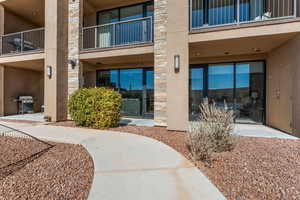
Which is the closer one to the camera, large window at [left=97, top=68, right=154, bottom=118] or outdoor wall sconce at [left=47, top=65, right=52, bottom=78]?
outdoor wall sconce at [left=47, top=65, right=52, bottom=78]

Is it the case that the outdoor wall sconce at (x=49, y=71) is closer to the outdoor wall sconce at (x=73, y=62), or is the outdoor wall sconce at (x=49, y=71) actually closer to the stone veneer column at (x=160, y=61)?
the outdoor wall sconce at (x=73, y=62)

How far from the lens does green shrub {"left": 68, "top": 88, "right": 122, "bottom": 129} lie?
643 cm

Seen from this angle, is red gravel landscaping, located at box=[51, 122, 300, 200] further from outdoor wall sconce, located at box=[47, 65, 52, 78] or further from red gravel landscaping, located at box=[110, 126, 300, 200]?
outdoor wall sconce, located at box=[47, 65, 52, 78]

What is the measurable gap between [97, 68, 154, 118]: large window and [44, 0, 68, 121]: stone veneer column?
2701 mm

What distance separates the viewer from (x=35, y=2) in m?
9.27

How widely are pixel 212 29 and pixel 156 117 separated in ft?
13.0

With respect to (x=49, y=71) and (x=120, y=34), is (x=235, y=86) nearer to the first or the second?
(x=120, y=34)

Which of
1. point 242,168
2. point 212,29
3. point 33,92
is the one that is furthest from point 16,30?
point 242,168

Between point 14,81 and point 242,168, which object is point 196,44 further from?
point 14,81

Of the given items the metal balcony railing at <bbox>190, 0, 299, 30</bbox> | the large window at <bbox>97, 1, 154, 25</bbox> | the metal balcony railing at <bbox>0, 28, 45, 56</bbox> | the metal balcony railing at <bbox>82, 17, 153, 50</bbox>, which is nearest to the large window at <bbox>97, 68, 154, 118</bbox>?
the metal balcony railing at <bbox>82, 17, 153, 50</bbox>

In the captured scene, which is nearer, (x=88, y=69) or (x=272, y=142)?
(x=272, y=142)

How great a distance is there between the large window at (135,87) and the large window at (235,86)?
2.38 meters

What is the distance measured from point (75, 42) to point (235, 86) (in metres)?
8.36

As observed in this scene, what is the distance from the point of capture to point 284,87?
6031mm
